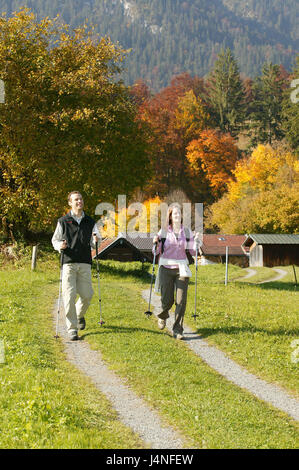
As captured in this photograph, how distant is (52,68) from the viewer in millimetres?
30250

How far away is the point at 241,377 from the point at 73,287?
457cm

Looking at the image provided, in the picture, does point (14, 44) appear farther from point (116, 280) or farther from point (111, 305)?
point (111, 305)

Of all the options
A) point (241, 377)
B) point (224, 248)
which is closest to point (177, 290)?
point (241, 377)

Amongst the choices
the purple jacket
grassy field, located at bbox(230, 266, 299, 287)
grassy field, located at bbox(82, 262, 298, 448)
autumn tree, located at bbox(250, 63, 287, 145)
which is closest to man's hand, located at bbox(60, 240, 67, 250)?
grassy field, located at bbox(82, 262, 298, 448)

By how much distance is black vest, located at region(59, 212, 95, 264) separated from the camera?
1308 centimetres

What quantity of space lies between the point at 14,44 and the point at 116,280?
14.2 metres

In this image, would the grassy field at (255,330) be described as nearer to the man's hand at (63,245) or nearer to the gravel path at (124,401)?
the gravel path at (124,401)

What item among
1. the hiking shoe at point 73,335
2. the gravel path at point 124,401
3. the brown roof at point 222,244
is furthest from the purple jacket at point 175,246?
the brown roof at point 222,244

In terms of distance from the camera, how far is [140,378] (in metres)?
10.4

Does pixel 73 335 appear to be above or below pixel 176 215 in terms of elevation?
below

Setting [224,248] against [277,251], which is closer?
[277,251]

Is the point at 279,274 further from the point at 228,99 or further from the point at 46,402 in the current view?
the point at 228,99

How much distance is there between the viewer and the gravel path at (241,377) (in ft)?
32.8
